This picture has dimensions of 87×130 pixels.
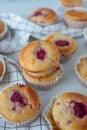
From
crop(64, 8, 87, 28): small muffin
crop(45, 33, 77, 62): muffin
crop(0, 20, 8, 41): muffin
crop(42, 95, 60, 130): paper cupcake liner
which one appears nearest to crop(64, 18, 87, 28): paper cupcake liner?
crop(64, 8, 87, 28): small muffin

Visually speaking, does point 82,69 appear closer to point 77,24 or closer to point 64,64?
point 64,64

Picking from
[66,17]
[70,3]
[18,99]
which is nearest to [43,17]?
[66,17]

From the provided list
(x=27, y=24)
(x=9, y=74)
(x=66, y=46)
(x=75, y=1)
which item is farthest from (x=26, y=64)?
(x=75, y=1)

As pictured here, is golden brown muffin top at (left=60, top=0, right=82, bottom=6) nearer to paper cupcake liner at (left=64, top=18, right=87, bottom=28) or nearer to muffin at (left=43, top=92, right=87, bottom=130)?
paper cupcake liner at (left=64, top=18, right=87, bottom=28)

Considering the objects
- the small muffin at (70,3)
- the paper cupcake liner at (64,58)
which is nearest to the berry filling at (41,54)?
the paper cupcake liner at (64,58)

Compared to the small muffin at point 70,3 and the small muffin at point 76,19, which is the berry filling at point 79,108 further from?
the small muffin at point 70,3

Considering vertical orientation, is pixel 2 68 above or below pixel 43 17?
below

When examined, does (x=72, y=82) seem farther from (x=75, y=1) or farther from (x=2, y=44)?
(x=75, y=1)
